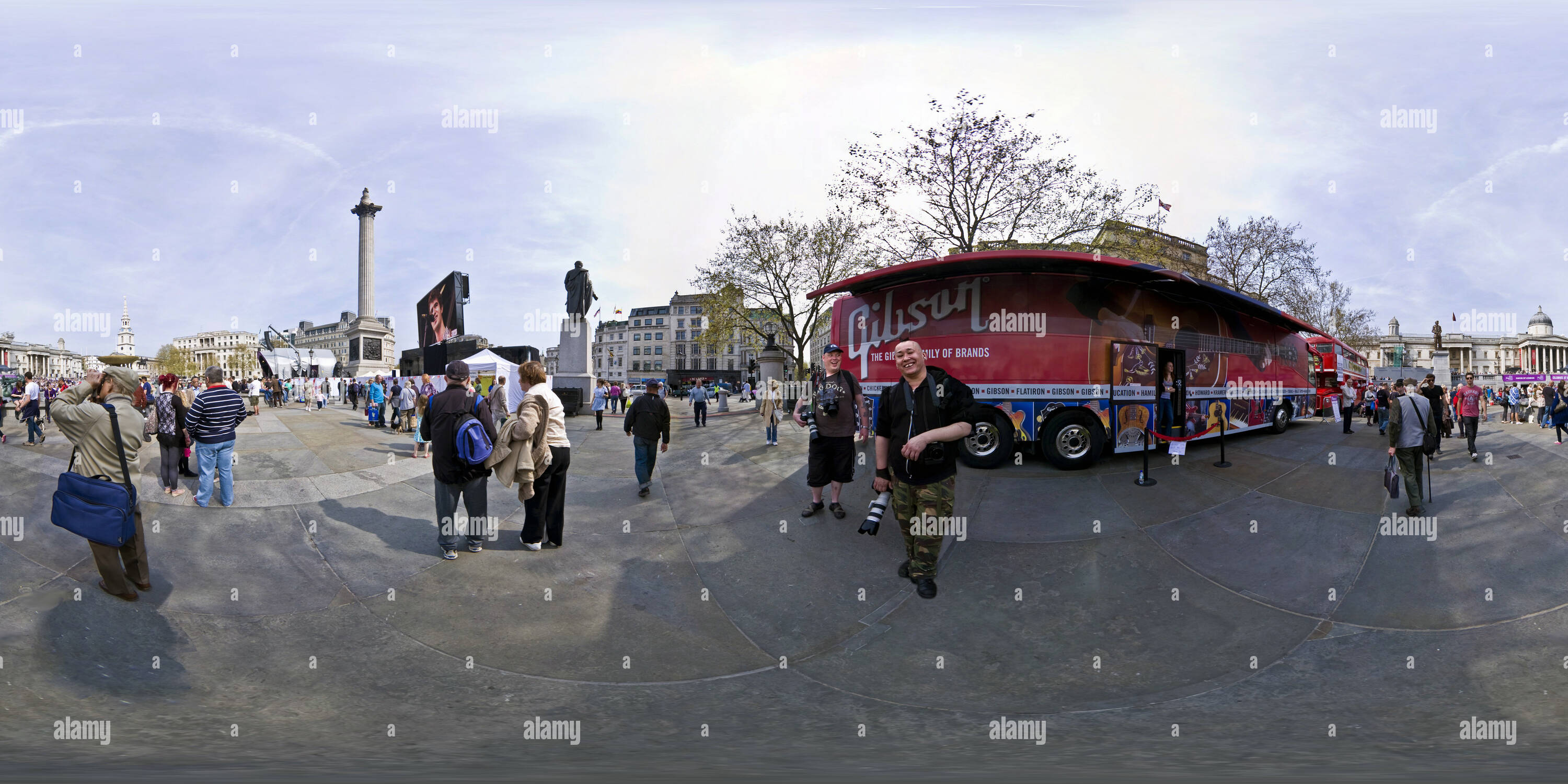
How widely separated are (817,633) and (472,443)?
3745 millimetres

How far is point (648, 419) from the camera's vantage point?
7.79m

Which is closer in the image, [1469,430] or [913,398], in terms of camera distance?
[913,398]

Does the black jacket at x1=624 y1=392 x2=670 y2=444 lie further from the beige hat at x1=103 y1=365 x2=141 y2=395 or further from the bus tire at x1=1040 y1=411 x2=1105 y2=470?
the bus tire at x1=1040 y1=411 x2=1105 y2=470

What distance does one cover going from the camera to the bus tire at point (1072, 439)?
7.16 m

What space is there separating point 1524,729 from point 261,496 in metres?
9.74

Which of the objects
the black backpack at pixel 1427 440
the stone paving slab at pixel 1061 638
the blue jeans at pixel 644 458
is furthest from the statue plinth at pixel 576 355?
the black backpack at pixel 1427 440

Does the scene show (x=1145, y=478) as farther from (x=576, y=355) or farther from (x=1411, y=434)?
(x=576, y=355)

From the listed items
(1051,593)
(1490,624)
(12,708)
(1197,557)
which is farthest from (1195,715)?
(12,708)

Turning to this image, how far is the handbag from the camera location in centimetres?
459

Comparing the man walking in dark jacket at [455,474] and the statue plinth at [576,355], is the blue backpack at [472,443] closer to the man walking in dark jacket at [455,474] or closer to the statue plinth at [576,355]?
the man walking in dark jacket at [455,474]

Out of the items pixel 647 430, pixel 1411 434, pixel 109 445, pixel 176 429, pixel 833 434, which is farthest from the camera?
pixel 647 430

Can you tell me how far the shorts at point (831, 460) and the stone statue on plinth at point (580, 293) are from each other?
55.7 feet

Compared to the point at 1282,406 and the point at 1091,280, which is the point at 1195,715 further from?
the point at 1282,406

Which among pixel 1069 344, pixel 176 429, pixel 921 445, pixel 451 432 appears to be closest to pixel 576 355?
pixel 176 429
